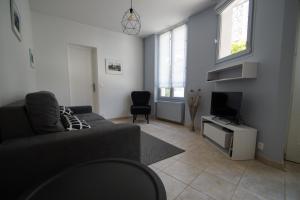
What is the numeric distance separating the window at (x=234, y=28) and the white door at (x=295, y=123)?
2.15 feet

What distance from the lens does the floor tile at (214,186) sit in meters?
1.37

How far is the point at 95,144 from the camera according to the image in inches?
44.6

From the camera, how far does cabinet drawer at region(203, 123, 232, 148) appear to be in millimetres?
2143

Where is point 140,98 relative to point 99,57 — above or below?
below

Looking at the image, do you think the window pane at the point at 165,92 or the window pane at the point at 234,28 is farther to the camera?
the window pane at the point at 165,92

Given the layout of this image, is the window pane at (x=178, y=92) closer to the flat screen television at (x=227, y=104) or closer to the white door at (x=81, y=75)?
the flat screen television at (x=227, y=104)

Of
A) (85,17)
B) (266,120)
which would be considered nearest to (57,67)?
(85,17)

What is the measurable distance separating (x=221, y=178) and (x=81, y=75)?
4095mm

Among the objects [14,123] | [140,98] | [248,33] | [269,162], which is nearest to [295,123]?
[269,162]

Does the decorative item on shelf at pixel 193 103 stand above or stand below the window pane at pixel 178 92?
below

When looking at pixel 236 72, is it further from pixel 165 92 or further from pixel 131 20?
pixel 165 92

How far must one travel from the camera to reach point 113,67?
4.38 m

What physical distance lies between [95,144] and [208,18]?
3.35 m

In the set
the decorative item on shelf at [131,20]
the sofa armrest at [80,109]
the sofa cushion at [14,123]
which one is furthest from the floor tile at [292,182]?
the sofa armrest at [80,109]
